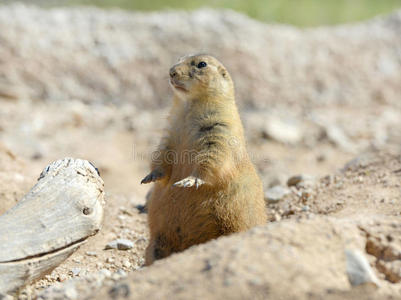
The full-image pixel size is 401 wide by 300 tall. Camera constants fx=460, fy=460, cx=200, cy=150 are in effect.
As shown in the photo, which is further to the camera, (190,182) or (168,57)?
(168,57)

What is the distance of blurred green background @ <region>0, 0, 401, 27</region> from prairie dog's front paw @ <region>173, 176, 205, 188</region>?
25.8 ft

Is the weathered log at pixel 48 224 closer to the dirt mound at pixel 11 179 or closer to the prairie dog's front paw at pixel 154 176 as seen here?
the prairie dog's front paw at pixel 154 176

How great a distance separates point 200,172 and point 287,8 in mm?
8767

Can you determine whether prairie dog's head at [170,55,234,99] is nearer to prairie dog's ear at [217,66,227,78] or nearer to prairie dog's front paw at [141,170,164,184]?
prairie dog's ear at [217,66,227,78]

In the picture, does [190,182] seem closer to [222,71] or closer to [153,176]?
→ [153,176]

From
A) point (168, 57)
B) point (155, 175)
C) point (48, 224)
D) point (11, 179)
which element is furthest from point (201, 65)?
point (168, 57)

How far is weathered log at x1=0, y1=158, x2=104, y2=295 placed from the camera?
2764 millimetres

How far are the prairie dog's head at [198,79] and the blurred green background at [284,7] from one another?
6856 millimetres

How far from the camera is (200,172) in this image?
3.47 meters

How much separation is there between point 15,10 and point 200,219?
26.0 feet

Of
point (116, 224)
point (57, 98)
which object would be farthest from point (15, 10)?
point (116, 224)

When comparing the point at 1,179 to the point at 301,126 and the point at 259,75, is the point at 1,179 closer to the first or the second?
the point at 301,126

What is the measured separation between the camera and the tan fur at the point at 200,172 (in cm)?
351

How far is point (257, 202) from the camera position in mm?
3635
